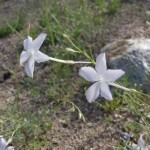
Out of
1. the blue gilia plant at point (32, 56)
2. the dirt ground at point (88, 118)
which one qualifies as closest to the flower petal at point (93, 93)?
the blue gilia plant at point (32, 56)

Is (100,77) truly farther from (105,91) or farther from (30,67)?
(30,67)

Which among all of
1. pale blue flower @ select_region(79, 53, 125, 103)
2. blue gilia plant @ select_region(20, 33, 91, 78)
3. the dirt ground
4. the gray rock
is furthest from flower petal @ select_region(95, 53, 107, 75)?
the gray rock

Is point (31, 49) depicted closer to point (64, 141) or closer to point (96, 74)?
point (96, 74)

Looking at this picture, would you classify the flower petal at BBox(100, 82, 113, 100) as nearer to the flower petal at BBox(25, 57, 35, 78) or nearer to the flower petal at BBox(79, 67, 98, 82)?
the flower petal at BBox(79, 67, 98, 82)

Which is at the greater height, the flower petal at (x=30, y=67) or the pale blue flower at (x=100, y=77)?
the flower petal at (x=30, y=67)

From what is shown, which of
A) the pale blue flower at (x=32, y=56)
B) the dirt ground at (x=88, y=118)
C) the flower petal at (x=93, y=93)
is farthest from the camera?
the dirt ground at (x=88, y=118)

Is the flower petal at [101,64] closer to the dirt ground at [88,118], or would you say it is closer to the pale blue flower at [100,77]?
the pale blue flower at [100,77]

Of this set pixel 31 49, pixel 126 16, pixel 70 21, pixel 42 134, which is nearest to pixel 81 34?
pixel 70 21

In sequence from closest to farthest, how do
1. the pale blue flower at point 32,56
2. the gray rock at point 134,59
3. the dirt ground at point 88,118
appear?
the pale blue flower at point 32,56
the dirt ground at point 88,118
the gray rock at point 134,59
